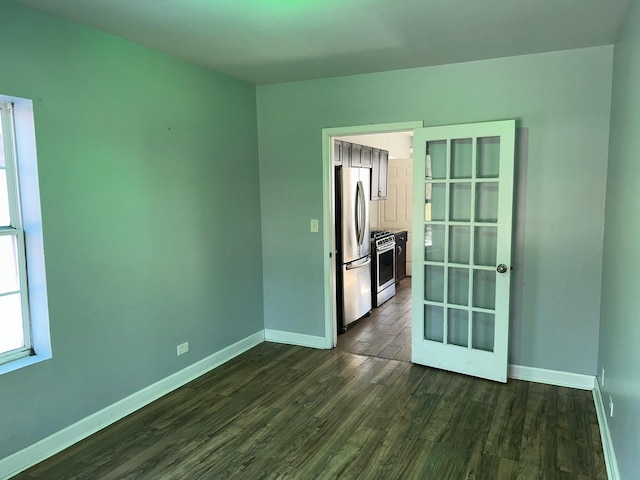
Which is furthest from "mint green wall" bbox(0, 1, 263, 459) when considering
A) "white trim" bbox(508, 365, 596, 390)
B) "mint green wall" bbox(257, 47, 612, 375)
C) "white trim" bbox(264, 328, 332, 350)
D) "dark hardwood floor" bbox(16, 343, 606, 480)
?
"white trim" bbox(508, 365, 596, 390)

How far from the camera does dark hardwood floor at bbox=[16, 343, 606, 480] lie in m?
2.54

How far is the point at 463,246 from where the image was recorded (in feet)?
12.4

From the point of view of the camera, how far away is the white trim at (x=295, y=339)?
451 centimetres

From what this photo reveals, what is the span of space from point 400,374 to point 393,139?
4.75 metres

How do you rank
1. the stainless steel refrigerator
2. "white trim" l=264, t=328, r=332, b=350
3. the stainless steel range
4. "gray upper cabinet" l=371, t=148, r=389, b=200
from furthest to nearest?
"gray upper cabinet" l=371, t=148, r=389, b=200
the stainless steel range
the stainless steel refrigerator
"white trim" l=264, t=328, r=332, b=350

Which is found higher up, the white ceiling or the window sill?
the white ceiling

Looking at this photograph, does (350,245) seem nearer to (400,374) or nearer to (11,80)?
(400,374)

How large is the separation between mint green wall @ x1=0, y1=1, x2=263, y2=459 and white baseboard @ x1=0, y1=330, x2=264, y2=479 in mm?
54

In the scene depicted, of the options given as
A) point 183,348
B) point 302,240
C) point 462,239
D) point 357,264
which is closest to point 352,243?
point 357,264

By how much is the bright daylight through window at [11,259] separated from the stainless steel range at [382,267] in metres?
3.95

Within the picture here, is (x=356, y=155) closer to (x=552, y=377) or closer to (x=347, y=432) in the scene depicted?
(x=552, y=377)

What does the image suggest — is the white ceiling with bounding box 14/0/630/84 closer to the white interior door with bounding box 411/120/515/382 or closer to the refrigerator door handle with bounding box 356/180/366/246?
the white interior door with bounding box 411/120/515/382

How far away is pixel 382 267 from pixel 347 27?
379 centimetres

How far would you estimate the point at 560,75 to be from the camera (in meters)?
3.36
